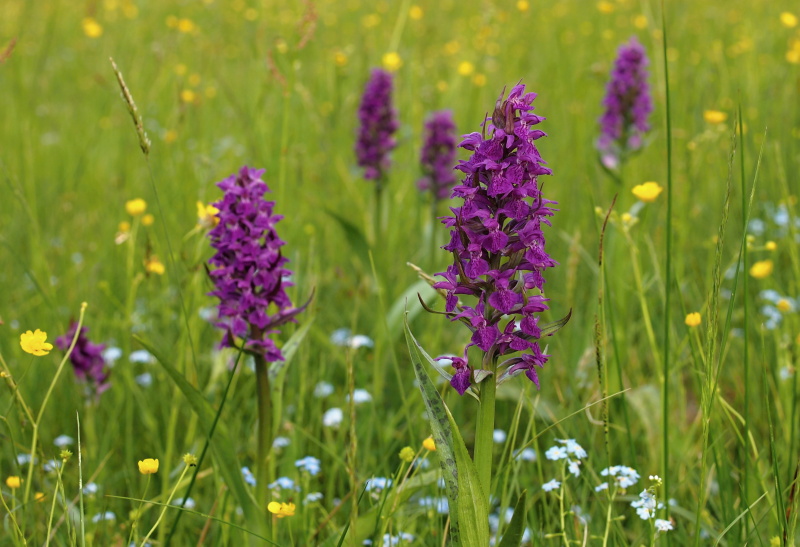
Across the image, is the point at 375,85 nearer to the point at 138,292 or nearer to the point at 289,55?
the point at 289,55

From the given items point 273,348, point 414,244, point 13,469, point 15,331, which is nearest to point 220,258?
point 273,348

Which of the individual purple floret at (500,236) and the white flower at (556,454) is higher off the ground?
the individual purple floret at (500,236)

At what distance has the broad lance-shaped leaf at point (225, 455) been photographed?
5.41 feet

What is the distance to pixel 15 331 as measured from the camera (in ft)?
9.08

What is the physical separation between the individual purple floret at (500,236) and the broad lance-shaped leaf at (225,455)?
63cm

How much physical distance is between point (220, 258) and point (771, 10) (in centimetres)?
756

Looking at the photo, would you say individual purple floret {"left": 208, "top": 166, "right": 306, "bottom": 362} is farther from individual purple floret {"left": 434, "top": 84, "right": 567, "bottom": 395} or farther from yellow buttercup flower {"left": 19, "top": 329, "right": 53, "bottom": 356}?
individual purple floret {"left": 434, "top": 84, "right": 567, "bottom": 395}

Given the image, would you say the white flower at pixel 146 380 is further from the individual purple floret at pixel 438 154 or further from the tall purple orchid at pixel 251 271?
the individual purple floret at pixel 438 154

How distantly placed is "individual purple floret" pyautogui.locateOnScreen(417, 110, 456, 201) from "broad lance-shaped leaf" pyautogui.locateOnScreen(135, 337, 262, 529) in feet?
6.79

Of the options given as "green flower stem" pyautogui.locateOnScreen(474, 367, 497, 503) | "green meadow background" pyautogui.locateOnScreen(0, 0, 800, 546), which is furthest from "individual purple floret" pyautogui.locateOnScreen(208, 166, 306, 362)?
"green flower stem" pyautogui.locateOnScreen(474, 367, 497, 503)

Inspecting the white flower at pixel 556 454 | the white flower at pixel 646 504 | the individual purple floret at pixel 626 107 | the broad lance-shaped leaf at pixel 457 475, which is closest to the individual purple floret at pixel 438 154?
the individual purple floret at pixel 626 107

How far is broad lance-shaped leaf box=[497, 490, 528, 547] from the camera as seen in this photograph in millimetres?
1293

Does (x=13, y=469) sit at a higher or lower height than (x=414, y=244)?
lower

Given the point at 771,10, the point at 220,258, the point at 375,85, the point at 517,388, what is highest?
the point at 771,10
